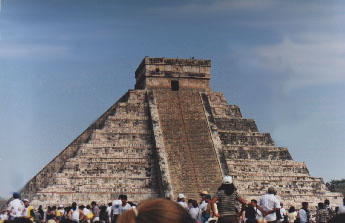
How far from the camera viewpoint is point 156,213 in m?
2.68

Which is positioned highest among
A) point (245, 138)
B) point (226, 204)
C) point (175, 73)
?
point (175, 73)

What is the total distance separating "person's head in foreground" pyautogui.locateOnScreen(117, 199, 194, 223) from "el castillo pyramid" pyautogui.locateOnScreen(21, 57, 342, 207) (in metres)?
21.2

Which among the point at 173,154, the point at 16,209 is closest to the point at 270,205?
the point at 16,209

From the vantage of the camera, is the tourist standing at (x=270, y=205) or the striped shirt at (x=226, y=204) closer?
the striped shirt at (x=226, y=204)

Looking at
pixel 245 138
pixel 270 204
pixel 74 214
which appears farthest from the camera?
pixel 245 138

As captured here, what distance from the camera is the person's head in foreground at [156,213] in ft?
8.78

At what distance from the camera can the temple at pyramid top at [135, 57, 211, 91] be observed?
99.9ft

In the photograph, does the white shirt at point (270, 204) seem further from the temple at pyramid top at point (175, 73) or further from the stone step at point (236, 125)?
the temple at pyramid top at point (175, 73)

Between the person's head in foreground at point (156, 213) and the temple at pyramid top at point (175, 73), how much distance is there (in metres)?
27.7

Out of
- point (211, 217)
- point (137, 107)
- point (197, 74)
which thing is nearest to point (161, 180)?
point (137, 107)

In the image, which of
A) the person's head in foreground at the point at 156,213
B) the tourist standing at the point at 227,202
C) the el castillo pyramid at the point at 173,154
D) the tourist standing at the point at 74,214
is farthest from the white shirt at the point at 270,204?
the el castillo pyramid at the point at 173,154

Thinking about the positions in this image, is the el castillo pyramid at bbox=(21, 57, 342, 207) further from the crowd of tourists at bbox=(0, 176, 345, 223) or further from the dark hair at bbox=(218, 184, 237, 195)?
the dark hair at bbox=(218, 184, 237, 195)

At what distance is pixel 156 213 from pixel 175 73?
2804 centimetres

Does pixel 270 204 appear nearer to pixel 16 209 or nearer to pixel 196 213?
pixel 196 213
